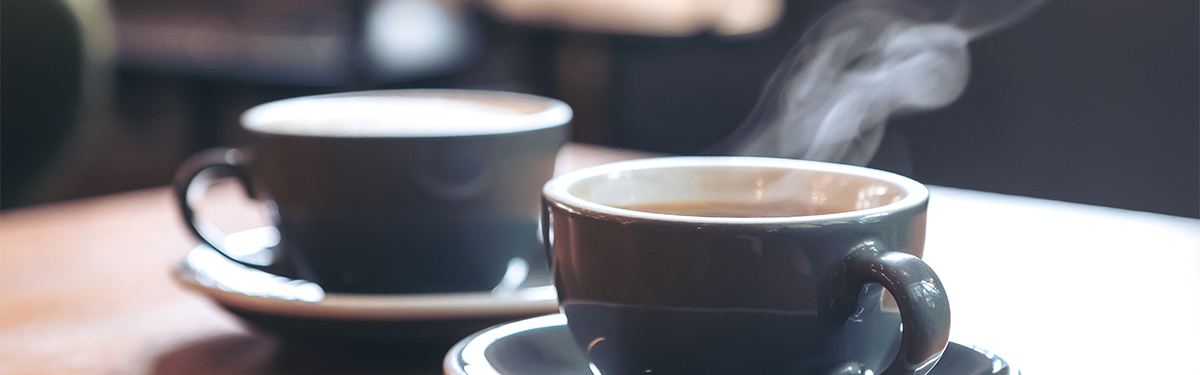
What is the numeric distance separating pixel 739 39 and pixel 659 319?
2314 mm

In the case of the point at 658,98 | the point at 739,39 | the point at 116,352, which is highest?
the point at 116,352

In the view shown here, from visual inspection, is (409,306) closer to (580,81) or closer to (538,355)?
(538,355)

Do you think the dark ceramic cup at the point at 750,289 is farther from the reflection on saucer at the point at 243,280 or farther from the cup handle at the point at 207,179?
the cup handle at the point at 207,179

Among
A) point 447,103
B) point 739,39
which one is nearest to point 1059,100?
point 739,39

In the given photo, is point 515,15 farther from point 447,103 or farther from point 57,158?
point 447,103

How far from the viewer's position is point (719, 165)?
43 cm

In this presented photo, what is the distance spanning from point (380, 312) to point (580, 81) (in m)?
2.53

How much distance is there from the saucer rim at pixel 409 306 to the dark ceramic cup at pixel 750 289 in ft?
0.24

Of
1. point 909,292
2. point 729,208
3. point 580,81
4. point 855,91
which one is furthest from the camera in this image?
point 580,81

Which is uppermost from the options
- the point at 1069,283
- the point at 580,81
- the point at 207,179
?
the point at 207,179

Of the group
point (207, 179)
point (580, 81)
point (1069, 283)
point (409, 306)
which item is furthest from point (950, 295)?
point (580, 81)

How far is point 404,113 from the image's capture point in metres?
0.64

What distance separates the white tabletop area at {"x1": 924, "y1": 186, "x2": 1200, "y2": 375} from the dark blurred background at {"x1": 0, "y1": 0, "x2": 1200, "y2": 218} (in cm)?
112

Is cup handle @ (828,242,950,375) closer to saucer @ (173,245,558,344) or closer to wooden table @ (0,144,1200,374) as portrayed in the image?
wooden table @ (0,144,1200,374)
